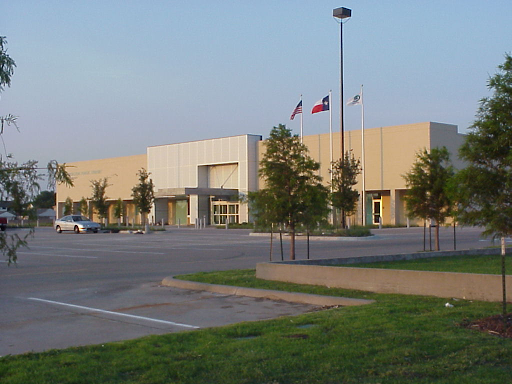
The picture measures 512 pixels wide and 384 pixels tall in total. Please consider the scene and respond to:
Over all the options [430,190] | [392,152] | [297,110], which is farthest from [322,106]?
[430,190]

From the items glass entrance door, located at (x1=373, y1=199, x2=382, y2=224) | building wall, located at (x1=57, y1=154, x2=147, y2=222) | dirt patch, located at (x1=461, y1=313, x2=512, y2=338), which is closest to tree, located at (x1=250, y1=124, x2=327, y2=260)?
dirt patch, located at (x1=461, y1=313, x2=512, y2=338)

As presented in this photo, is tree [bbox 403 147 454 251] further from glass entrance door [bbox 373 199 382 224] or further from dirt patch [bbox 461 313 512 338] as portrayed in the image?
glass entrance door [bbox 373 199 382 224]

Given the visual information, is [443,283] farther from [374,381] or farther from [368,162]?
[368,162]

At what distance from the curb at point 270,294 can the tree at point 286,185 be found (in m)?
4.49

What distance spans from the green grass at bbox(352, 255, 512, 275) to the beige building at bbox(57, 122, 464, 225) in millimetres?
29585

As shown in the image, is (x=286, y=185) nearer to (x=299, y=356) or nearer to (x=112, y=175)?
(x=299, y=356)

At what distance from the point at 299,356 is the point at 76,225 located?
48742 millimetres

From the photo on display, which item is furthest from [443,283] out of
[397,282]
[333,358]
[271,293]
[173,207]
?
[173,207]

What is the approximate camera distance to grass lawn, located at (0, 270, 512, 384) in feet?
19.6

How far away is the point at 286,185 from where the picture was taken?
1875cm

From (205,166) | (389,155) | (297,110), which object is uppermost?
(297,110)

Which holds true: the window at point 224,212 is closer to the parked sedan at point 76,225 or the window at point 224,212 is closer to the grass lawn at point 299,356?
the parked sedan at point 76,225

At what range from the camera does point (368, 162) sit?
60.8 m

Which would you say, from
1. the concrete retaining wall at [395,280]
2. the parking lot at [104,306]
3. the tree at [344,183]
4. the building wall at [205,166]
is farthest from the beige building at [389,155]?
the concrete retaining wall at [395,280]
